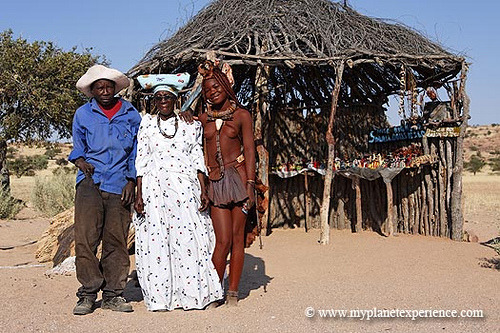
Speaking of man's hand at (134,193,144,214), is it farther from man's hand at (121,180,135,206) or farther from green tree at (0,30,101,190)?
green tree at (0,30,101,190)

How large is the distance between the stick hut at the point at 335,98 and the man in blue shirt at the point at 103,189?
10.5ft

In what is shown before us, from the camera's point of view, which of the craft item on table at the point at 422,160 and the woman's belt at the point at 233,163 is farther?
the craft item on table at the point at 422,160

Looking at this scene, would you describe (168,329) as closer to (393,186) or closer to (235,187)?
(235,187)

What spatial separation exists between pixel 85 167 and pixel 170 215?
31.9 inches

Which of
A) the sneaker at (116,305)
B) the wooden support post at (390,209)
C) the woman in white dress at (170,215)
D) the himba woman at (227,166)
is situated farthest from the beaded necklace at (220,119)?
the wooden support post at (390,209)

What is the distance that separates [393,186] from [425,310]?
16.8 feet

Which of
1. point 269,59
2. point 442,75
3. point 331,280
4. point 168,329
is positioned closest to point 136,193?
point 168,329

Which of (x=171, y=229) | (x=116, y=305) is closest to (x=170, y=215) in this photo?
(x=171, y=229)

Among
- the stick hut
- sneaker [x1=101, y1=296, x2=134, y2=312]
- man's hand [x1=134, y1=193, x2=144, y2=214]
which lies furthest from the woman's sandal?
the stick hut

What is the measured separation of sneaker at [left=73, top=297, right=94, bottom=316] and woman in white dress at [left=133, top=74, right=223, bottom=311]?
0.45m

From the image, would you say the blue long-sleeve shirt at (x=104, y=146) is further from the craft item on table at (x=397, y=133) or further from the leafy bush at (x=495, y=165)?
the leafy bush at (x=495, y=165)

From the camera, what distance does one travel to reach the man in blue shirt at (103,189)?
4758 millimetres

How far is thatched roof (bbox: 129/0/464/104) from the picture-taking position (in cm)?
828

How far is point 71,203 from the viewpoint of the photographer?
13375 mm
